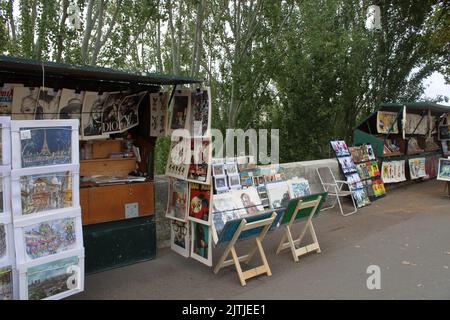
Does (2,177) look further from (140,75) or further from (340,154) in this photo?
(340,154)

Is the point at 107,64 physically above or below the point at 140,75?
above

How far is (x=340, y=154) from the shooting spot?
7910 mm

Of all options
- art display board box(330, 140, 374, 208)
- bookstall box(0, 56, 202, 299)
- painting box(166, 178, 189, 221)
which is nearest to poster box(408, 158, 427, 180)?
art display board box(330, 140, 374, 208)

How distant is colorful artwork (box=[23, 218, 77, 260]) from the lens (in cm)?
309

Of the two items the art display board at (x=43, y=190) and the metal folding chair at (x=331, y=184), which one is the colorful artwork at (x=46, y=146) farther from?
the metal folding chair at (x=331, y=184)

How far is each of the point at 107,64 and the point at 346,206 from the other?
19.3 ft

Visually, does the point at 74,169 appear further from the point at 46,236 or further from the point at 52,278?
the point at 52,278

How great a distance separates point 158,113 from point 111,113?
569mm

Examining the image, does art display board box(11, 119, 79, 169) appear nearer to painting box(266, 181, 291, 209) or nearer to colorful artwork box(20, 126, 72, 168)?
colorful artwork box(20, 126, 72, 168)

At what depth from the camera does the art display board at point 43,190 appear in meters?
3.02
